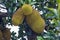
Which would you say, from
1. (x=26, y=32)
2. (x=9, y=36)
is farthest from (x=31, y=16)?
(x=9, y=36)

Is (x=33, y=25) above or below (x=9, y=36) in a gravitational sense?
above

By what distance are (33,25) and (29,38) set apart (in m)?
0.16

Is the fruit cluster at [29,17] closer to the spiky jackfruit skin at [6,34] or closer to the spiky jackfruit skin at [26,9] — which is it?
the spiky jackfruit skin at [26,9]

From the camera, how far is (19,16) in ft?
3.82

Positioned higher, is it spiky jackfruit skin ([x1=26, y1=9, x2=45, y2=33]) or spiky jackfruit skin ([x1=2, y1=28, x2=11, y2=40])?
spiky jackfruit skin ([x1=26, y1=9, x2=45, y2=33])

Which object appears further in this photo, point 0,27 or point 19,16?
point 0,27

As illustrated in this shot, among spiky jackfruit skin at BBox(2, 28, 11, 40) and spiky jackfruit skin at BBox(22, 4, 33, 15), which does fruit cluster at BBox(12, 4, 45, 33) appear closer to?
A: spiky jackfruit skin at BBox(22, 4, 33, 15)

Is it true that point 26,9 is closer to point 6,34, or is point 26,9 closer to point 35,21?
point 35,21

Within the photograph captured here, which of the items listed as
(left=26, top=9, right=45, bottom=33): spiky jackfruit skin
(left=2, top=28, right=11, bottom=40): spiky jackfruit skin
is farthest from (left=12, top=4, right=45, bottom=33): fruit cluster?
(left=2, top=28, right=11, bottom=40): spiky jackfruit skin

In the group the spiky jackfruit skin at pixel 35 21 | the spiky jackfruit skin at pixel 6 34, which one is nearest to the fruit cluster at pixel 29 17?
the spiky jackfruit skin at pixel 35 21

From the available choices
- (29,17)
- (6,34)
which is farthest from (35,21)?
(6,34)

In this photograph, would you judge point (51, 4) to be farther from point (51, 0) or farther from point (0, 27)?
point (0, 27)

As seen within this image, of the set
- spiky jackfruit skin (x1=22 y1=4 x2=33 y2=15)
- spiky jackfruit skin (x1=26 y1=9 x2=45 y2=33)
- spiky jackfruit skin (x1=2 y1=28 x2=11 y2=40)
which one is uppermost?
spiky jackfruit skin (x1=22 y1=4 x2=33 y2=15)

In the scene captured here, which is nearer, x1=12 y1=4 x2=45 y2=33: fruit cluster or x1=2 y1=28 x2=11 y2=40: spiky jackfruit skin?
x1=12 y1=4 x2=45 y2=33: fruit cluster
